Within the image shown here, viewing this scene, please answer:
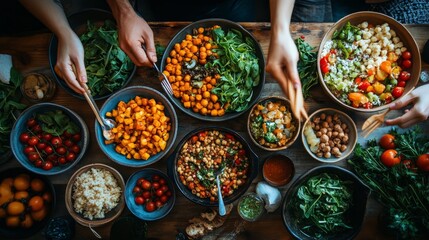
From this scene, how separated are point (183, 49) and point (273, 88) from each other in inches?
23.5

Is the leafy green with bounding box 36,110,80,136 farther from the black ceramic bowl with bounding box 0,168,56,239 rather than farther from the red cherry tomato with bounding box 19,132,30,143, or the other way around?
the black ceramic bowl with bounding box 0,168,56,239

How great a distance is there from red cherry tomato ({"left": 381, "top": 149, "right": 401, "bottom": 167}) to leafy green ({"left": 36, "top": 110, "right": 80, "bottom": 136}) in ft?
5.94

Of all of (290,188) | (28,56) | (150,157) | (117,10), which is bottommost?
(290,188)

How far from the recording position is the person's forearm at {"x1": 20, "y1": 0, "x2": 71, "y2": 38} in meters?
1.93

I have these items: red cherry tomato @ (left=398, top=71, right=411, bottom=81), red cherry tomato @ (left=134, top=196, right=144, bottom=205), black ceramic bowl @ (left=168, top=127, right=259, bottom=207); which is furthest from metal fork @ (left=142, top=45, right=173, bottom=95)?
red cherry tomato @ (left=398, top=71, right=411, bottom=81)

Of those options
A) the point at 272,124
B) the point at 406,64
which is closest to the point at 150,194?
the point at 272,124

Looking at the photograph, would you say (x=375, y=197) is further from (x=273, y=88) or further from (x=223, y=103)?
(x=223, y=103)

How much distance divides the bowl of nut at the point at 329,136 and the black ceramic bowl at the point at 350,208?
87 mm

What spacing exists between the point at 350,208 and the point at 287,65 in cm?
95

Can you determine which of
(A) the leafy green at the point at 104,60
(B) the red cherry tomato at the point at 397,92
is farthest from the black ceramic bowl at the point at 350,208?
(A) the leafy green at the point at 104,60

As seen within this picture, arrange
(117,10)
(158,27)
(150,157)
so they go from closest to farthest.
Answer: (117,10) < (150,157) < (158,27)

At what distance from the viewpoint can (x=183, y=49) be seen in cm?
215

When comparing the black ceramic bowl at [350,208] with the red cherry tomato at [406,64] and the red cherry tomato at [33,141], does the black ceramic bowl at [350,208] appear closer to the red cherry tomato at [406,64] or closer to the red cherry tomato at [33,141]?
the red cherry tomato at [406,64]

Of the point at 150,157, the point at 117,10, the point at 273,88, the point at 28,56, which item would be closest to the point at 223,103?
the point at 273,88
